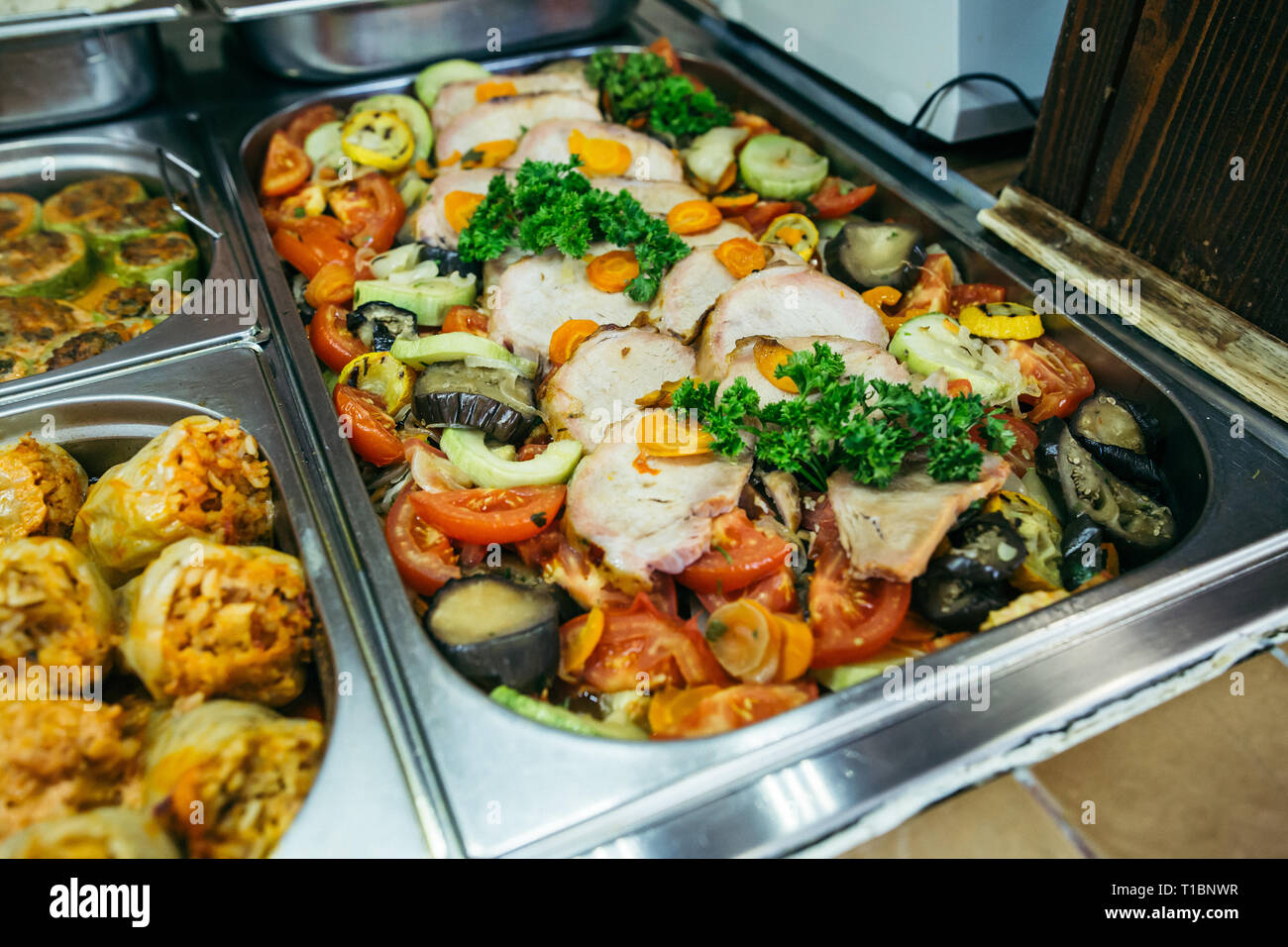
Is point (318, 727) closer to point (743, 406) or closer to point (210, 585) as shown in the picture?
point (210, 585)

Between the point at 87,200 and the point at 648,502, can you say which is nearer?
the point at 648,502

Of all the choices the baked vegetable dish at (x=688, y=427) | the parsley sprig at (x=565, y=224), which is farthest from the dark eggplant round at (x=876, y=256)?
the parsley sprig at (x=565, y=224)

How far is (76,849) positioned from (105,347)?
5.64 feet

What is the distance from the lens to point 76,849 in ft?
4.15

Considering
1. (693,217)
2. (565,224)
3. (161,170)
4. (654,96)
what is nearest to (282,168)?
(161,170)

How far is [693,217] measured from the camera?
9.18 ft

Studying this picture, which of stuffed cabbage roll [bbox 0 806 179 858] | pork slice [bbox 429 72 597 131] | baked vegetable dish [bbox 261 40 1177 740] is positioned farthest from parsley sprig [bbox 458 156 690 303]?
stuffed cabbage roll [bbox 0 806 179 858]

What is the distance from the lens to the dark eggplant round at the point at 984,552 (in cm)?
177

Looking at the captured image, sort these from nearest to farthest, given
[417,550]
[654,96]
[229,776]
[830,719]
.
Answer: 1. [229,776]
2. [830,719]
3. [417,550]
4. [654,96]

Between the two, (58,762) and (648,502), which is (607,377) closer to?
(648,502)

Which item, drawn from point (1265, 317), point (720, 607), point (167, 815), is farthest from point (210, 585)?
point (1265, 317)

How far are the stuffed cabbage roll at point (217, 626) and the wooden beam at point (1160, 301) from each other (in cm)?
227

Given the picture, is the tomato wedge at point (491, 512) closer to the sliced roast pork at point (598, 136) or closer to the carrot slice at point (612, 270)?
the carrot slice at point (612, 270)

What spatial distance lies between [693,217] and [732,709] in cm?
176
